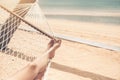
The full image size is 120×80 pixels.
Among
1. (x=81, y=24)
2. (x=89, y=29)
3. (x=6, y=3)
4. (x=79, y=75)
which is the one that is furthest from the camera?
(x=81, y=24)

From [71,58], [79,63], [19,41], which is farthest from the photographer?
[19,41]

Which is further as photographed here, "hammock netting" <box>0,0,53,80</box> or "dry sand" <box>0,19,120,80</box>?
"hammock netting" <box>0,0,53,80</box>

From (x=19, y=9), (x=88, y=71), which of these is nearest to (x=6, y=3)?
(x=19, y=9)

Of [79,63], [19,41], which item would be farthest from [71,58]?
[19,41]

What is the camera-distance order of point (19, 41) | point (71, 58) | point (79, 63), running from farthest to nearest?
1. point (19, 41)
2. point (71, 58)
3. point (79, 63)

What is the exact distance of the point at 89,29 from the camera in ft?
25.3

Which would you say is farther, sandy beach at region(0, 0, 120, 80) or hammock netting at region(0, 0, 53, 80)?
hammock netting at region(0, 0, 53, 80)

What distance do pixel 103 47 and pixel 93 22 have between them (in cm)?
367

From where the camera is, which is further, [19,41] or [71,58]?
[19,41]

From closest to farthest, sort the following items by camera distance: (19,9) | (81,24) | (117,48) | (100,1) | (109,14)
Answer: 1. (19,9)
2. (117,48)
3. (81,24)
4. (109,14)
5. (100,1)

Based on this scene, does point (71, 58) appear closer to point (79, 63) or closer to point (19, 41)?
point (79, 63)

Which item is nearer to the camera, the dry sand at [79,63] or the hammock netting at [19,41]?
the dry sand at [79,63]

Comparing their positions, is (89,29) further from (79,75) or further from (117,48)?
(79,75)

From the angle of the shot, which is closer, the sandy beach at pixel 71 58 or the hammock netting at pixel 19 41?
the sandy beach at pixel 71 58
